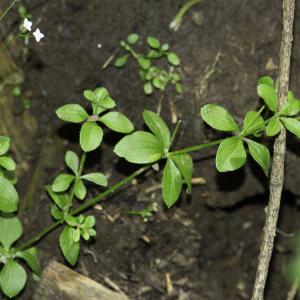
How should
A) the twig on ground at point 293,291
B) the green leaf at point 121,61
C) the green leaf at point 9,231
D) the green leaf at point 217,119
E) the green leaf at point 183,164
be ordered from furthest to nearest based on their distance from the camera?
the green leaf at point 121,61, the twig on ground at point 293,291, the green leaf at point 9,231, the green leaf at point 183,164, the green leaf at point 217,119

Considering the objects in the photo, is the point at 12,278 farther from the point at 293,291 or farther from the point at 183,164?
the point at 293,291

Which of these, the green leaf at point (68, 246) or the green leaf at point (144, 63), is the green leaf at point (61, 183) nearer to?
the green leaf at point (68, 246)

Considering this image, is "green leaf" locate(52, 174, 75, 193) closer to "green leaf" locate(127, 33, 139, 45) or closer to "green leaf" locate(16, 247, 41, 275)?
"green leaf" locate(16, 247, 41, 275)

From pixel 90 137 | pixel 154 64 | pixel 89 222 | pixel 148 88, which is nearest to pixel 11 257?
pixel 89 222

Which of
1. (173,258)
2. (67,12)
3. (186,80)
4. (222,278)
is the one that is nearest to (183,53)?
(186,80)

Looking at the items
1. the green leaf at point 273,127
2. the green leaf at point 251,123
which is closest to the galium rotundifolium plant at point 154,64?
the green leaf at point 251,123
